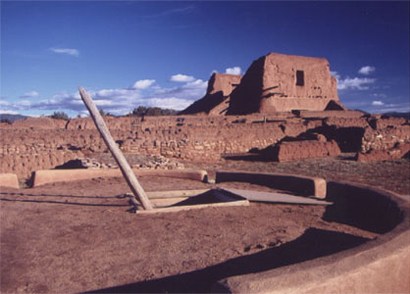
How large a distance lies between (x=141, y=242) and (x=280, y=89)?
32154 millimetres

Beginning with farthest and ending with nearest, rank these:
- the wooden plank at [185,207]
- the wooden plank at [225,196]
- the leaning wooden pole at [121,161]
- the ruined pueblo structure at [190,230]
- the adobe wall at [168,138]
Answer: the adobe wall at [168,138], the wooden plank at [225,196], the leaning wooden pole at [121,161], the wooden plank at [185,207], the ruined pueblo structure at [190,230]

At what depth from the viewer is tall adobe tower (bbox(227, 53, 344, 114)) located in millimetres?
33938

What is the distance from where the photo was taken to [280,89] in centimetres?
3503

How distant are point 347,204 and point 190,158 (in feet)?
34.5

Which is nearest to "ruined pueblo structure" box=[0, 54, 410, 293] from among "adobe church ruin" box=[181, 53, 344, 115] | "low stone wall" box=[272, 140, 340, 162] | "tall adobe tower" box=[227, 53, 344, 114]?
"low stone wall" box=[272, 140, 340, 162]

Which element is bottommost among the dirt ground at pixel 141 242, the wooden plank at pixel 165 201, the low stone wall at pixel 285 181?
the wooden plank at pixel 165 201

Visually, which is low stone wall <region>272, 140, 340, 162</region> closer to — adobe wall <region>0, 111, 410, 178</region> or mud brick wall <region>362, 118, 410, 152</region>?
adobe wall <region>0, 111, 410, 178</region>

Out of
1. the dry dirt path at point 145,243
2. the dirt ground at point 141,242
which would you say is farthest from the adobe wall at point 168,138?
the dry dirt path at point 145,243

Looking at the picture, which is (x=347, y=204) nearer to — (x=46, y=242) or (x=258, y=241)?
(x=258, y=241)

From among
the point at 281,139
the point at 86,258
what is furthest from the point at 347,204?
the point at 281,139

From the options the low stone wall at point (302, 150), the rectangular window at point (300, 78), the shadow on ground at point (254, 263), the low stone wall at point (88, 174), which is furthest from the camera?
the rectangular window at point (300, 78)

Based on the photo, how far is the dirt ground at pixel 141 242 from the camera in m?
3.35

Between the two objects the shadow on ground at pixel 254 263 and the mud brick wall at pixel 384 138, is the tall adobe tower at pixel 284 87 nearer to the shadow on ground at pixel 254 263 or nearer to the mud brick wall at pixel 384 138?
the mud brick wall at pixel 384 138

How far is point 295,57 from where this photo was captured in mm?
36531
